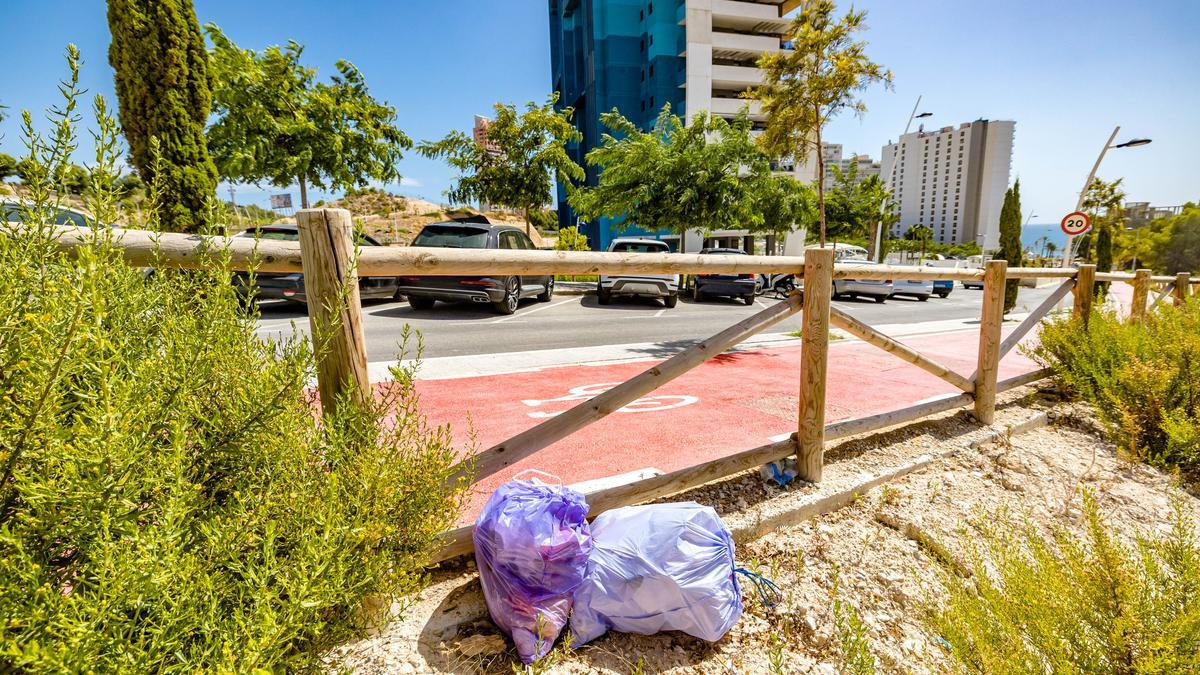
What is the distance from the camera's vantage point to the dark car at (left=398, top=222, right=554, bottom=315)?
9.26 m

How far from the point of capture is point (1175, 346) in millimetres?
4062

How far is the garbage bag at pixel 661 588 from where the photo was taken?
1.86 m

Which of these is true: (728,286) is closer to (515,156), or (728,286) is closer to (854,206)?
(515,156)

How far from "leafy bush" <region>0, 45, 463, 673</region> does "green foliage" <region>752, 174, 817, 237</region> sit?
13.5m

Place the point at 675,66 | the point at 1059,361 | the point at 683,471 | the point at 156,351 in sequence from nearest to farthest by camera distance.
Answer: the point at 156,351 → the point at 683,471 → the point at 1059,361 → the point at 675,66

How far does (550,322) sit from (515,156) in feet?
33.2

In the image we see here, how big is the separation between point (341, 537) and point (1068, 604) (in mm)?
2178

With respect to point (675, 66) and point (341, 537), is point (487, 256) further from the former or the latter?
point (675, 66)

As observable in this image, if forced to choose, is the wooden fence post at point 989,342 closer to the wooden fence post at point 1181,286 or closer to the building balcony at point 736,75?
the wooden fence post at point 1181,286

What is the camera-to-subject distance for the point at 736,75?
33094 mm

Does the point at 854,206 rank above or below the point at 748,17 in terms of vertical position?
below

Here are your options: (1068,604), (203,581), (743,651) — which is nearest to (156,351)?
(203,581)

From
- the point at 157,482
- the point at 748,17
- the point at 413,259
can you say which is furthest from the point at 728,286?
the point at 748,17

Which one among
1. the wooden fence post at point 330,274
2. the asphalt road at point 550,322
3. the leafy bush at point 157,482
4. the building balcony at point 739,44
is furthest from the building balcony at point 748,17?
the leafy bush at point 157,482
